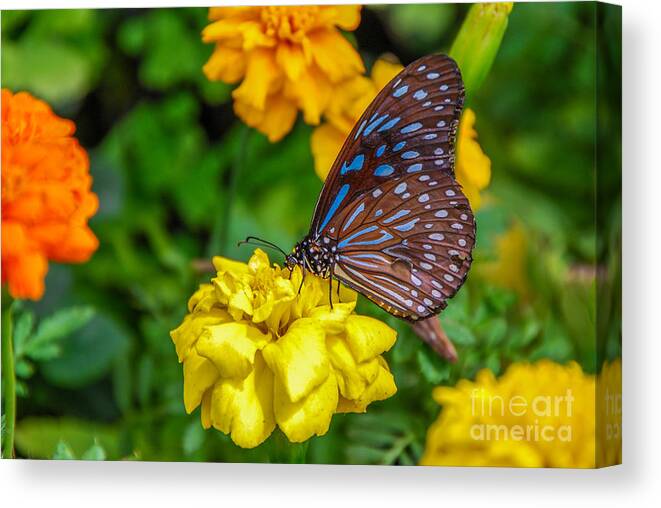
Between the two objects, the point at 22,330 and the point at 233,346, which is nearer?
the point at 233,346

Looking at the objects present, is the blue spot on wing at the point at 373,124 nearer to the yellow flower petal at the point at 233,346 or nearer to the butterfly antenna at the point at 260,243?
the butterfly antenna at the point at 260,243

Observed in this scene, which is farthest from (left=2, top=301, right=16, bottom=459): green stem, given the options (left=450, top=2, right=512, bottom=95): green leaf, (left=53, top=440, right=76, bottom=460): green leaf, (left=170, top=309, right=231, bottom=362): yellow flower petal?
(left=450, top=2, right=512, bottom=95): green leaf

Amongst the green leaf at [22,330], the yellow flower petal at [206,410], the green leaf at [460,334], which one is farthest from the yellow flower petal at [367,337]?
the green leaf at [22,330]

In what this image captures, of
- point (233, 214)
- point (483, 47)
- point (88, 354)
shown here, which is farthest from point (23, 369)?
point (483, 47)

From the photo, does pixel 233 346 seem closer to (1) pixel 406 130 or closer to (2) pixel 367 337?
(2) pixel 367 337

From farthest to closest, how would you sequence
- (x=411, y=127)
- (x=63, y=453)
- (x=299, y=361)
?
(x=63, y=453) < (x=411, y=127) < (x=299, y=361)

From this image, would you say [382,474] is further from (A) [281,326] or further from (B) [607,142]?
(B) [607,142]

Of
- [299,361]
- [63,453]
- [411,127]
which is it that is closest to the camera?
[299,361]
